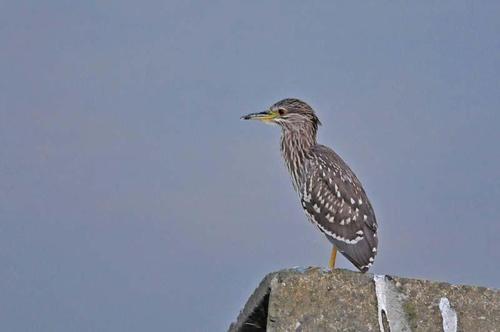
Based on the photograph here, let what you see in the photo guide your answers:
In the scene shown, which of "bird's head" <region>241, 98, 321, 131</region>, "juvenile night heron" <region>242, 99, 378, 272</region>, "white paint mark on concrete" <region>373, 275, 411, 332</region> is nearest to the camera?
"white paint mark on concrete" <region>373, 275, 411, 332</region>

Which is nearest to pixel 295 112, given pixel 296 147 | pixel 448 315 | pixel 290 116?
pixel 290 116

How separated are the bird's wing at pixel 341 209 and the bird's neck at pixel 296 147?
1.04 ft

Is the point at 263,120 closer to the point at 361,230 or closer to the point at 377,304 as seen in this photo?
the point at 361,230

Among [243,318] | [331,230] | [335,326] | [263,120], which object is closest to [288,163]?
[263,120]

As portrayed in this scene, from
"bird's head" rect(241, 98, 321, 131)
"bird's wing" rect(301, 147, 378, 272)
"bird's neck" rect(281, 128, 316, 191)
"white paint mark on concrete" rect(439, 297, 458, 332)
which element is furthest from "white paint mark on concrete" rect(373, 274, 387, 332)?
"bird's head" rect(241, 98, 321, 131)

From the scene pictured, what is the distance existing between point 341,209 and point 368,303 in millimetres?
5797

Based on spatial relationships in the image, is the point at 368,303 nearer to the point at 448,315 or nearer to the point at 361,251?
the point at 448,315

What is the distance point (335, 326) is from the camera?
4859 mm

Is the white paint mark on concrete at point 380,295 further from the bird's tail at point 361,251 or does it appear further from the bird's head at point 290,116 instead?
the bird's head at point 290,116

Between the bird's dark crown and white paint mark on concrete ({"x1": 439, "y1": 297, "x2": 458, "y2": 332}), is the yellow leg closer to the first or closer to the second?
the bird's dark crown

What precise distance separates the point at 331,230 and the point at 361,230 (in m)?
0.40

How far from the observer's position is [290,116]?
1261 centimetres

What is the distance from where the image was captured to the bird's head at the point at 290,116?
1250 cm

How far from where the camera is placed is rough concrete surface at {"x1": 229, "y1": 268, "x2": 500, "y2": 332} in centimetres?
486
